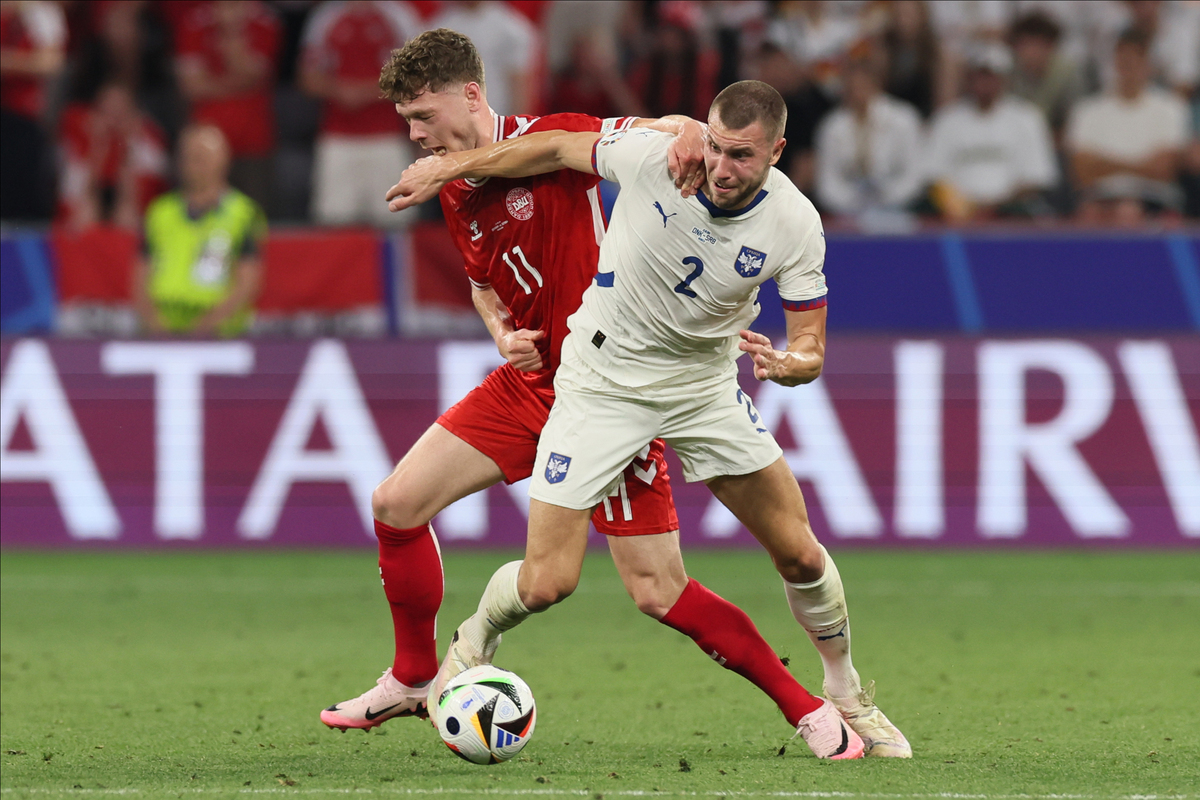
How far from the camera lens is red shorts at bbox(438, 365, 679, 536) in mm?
Answer: 5379

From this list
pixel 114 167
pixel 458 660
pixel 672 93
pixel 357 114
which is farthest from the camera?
pixel 114 167

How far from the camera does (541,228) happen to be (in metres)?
5.49

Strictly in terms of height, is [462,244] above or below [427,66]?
below

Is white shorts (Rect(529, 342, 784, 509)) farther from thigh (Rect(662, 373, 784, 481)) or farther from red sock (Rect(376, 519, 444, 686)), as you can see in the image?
red sock (Rect(376, 519, 444, 686))

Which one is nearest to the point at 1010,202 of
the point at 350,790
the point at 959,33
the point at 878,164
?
the point at 878,164

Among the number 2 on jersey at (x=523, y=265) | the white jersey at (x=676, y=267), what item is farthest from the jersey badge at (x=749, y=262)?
the number 2 on jersey at (x=523, y=265)

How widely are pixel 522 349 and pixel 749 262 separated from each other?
2.73 feet

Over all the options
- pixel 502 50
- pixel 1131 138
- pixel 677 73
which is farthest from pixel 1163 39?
pixel 502 50

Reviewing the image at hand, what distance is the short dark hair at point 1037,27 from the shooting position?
12883mm

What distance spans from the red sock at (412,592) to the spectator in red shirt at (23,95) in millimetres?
8251

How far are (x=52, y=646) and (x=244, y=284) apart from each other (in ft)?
12.4

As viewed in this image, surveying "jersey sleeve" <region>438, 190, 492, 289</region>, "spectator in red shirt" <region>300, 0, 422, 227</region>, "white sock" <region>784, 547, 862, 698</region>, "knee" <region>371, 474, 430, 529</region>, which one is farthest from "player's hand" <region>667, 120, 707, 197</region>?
"spectator in red shirt" <region>300, 0, 422, 227</region>

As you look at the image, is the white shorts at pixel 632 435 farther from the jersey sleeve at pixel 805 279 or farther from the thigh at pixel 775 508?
the jersey sleeve at pixel 805 279

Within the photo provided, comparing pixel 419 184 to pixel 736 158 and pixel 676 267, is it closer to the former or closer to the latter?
pixel 676 267
